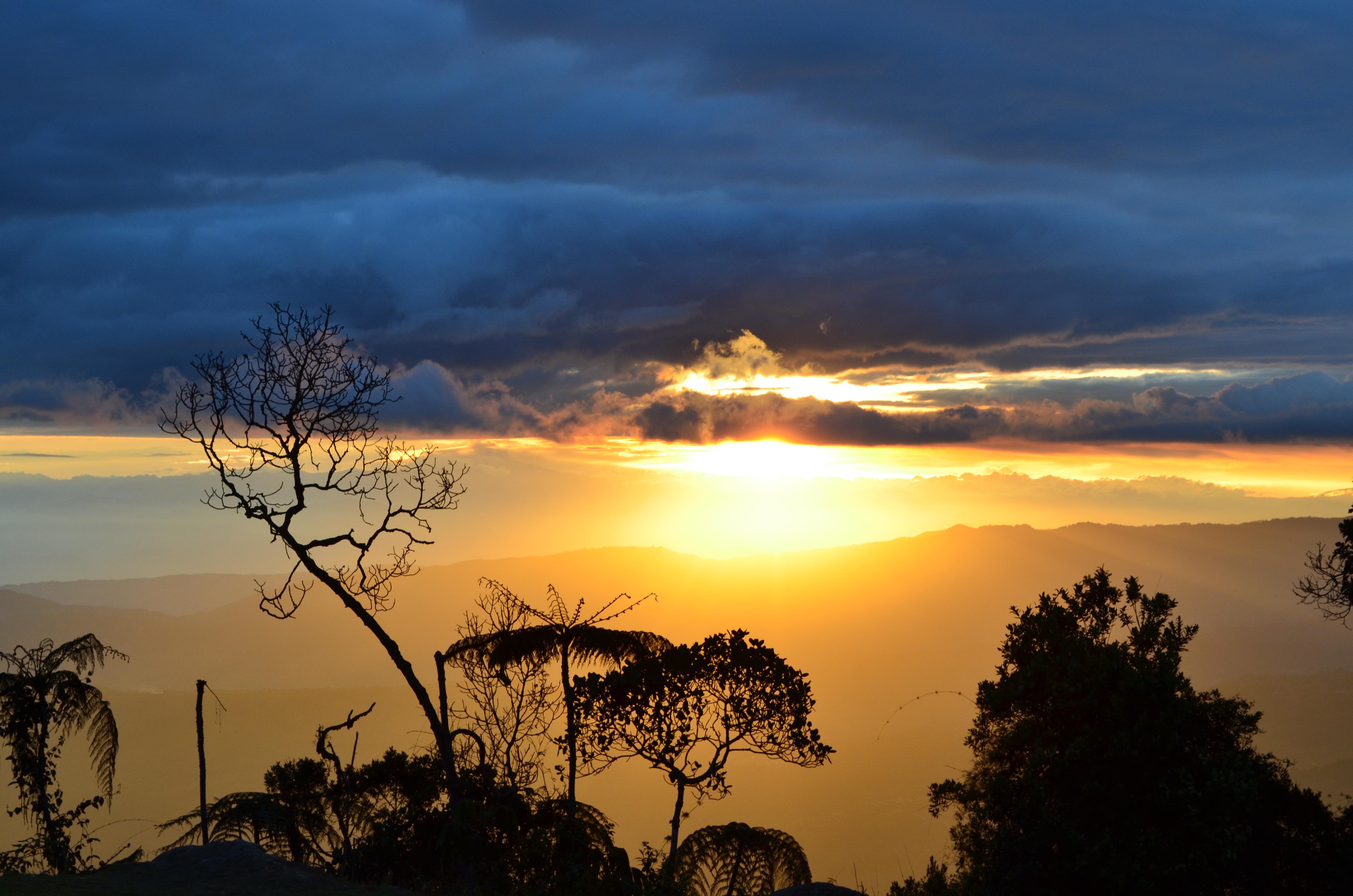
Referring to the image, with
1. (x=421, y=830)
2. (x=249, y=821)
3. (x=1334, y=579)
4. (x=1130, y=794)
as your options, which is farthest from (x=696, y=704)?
(x=1334, y=579)

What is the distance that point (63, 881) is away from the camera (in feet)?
43.1

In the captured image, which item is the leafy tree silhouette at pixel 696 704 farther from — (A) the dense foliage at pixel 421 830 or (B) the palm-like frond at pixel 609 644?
(A) the dense foliage at pixel 421 830

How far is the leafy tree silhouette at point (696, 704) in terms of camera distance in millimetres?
23141

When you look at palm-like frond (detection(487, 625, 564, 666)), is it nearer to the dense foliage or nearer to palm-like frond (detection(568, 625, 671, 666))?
palm-like frond (detection(568, 625, 671, 666))

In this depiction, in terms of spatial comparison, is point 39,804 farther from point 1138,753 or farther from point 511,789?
point 1138,753

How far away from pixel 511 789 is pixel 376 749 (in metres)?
195

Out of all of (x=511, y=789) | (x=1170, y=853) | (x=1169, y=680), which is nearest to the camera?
(x=1170, y=853)

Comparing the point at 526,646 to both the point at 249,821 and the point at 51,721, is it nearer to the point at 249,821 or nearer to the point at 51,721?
the point at 249,821

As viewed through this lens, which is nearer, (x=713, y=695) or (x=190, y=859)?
(x=190, y=859)

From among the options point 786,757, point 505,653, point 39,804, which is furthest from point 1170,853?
point 39,804

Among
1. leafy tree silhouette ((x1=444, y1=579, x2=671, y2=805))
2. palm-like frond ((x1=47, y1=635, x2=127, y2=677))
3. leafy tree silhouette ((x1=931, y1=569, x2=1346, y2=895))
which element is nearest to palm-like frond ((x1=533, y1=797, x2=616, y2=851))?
leafy tree silhouette ((x1=444, y1=579, x2=671, y2=805))

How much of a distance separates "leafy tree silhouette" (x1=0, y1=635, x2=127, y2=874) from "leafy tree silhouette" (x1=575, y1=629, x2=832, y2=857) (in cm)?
1161

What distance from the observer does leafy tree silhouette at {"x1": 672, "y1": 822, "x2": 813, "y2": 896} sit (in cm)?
2319

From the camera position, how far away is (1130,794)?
60.0 ft
